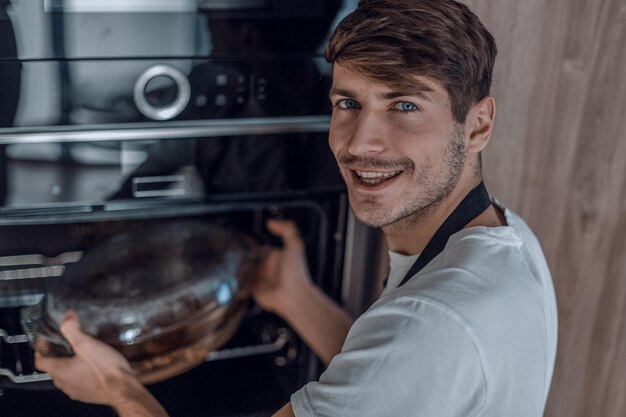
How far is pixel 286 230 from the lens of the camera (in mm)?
1193

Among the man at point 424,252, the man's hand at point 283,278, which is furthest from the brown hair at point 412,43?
the man's hand at point 283,278

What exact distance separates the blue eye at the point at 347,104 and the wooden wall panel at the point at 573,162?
267 millimetres

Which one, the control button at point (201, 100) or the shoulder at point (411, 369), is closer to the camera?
the shoulder at point (411, 369)

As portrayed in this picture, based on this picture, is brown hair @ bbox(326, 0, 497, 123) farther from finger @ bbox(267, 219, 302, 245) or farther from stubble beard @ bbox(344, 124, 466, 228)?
finger @ bbox(267, 219, 302, 245)

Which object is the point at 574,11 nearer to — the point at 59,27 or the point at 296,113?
the point at 296,113

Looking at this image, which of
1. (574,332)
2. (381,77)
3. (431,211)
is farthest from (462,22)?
(574,332)

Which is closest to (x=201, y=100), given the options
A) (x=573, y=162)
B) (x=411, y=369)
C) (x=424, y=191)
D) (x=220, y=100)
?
(x=220, y=100)

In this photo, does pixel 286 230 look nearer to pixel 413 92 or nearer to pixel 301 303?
pixel 301 303

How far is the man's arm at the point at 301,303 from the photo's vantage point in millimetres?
1237

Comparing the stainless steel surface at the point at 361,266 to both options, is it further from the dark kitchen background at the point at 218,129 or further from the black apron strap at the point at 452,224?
the black apron strap at the point at 452,224

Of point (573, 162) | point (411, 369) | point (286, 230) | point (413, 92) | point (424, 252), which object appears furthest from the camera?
point (573, 162)

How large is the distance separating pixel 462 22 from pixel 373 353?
0.43 metres

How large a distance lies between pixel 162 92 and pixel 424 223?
1.30 feet

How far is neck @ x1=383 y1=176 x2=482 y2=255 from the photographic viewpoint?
3.56 feet
